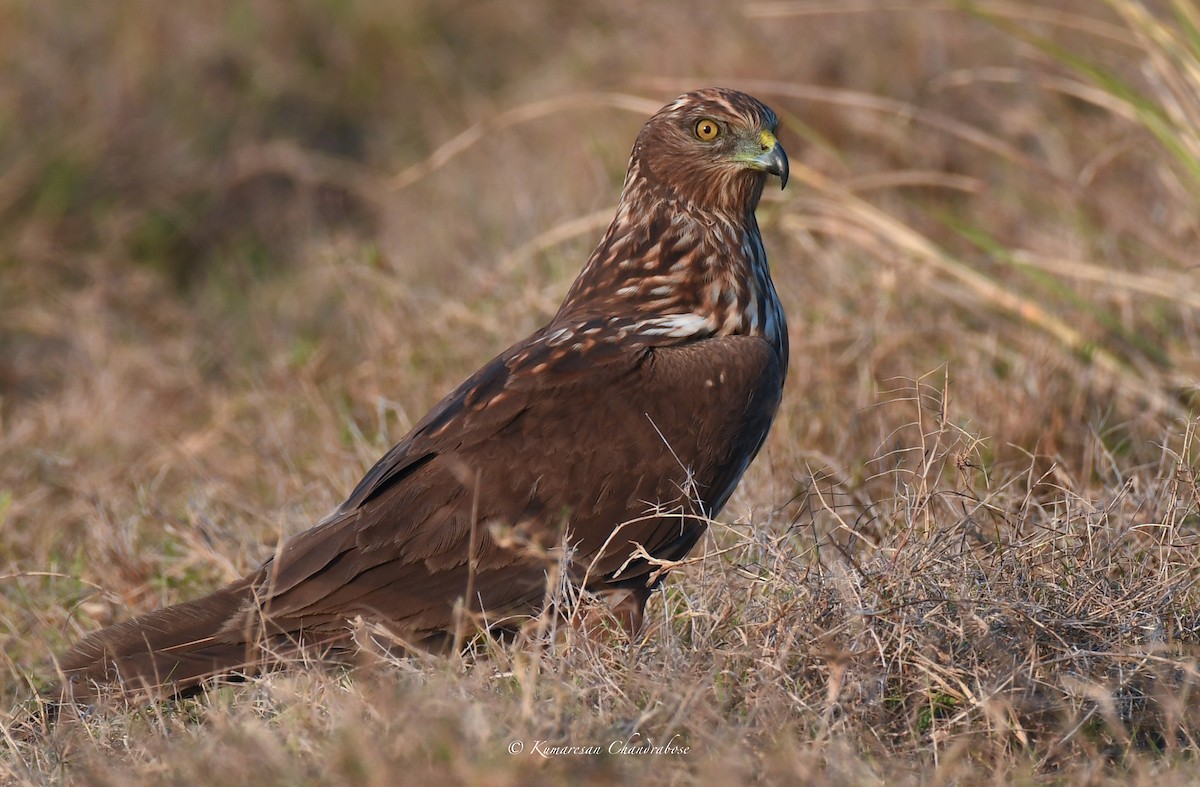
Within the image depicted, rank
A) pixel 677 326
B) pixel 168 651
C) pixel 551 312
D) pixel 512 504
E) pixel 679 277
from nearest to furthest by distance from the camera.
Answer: pixel 168 651, pixel 512 504, pixel 677 326, pixel 679 277, pixel 551 312

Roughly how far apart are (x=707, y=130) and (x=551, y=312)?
5.44ft

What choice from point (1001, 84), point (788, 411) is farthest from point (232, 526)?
point (1001, 84)

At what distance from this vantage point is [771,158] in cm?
403

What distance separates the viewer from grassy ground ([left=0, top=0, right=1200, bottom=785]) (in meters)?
2.93

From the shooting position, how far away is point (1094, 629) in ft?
10.4

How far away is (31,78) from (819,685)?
7270 mm

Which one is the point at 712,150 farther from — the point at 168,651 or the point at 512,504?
the point at 168,651

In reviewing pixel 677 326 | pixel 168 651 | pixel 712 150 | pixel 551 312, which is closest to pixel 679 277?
pixel 677 326

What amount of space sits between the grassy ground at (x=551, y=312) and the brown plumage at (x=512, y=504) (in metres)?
0.16

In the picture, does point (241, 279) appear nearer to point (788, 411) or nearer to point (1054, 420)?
point (788, 411)

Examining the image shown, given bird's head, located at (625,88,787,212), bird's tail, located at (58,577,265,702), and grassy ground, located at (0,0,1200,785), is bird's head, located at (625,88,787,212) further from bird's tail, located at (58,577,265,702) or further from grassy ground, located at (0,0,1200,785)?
bird's tail, located at (58,577,265,702)

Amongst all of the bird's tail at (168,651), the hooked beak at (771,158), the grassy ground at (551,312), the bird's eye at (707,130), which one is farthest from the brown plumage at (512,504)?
the bird's eye at (707,130)

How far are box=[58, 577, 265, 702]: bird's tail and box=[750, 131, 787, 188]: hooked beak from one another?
1.73m

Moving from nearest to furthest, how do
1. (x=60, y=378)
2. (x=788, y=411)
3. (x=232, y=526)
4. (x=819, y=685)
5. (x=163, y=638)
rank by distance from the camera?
1. (x=819, y=685)
2. (x=163, y=638)
3. (x=232, y=526)
4. (x=788, y=411)
5. (x=60, y=378)
